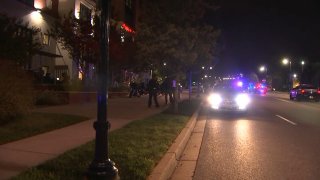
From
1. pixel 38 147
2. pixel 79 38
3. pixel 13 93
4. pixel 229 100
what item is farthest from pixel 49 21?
pixel 38 147

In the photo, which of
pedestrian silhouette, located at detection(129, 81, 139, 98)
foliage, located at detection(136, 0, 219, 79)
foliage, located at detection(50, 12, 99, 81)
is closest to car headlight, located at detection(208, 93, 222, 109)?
foliage, located at detection(136, 0, 219, 79)

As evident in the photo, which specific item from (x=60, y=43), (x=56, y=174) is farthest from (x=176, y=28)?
(x=60, y=43)

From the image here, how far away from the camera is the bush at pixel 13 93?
12.6 metres

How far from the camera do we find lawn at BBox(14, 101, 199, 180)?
772 centimetres

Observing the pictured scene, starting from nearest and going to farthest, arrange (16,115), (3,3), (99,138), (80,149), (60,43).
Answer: (99,138) → (80,149) → (16,115) → (3,3) → (60,43)

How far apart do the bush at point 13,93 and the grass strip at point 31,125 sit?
33 cm

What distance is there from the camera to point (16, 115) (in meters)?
13.4

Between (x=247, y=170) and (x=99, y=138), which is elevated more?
(x=99, y=138)

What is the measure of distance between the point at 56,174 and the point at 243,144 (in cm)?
649

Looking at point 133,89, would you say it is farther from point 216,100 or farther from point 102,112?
point 102,112

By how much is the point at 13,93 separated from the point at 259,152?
6617 millimetres

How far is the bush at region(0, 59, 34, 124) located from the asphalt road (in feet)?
17.0

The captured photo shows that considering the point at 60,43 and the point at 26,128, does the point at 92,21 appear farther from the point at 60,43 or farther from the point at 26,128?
the point at 26,128

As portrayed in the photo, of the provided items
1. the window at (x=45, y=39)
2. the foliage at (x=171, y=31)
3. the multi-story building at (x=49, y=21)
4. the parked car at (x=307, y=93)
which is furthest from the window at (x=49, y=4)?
the parked car at (x=307, y=93)
